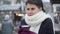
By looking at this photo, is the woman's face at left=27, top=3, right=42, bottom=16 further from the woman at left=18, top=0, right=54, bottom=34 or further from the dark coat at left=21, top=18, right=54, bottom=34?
the dark coat at left=21, top=18, right=54, bottom=34

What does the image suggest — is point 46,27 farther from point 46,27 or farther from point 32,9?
point 32,9

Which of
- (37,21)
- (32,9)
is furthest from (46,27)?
(32,9)

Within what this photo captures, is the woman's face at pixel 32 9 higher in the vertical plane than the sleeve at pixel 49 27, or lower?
higher

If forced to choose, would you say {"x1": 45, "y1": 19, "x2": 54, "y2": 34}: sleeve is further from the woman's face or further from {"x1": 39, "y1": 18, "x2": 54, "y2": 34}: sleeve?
the woman's face

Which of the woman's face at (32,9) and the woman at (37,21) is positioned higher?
the woman's face at (32,9)

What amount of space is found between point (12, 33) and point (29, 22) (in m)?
6.41

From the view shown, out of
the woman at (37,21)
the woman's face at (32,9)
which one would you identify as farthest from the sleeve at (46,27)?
the woman's face at (32,9)

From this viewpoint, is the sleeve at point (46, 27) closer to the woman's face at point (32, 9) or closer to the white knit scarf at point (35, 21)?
the white knit scarf at point (35, 21)

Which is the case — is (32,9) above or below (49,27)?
above

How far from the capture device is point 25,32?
2246 millimetres

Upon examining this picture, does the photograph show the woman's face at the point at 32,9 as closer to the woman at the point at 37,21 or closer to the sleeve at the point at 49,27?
the woman at the point at 37,21

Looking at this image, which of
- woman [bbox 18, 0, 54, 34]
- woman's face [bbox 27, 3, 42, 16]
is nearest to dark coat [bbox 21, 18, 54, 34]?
woman [bbox 18, 0, 54, 34]

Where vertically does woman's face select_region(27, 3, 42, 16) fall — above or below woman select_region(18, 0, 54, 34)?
above

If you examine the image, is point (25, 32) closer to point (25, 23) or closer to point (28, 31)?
point (28, 31)
